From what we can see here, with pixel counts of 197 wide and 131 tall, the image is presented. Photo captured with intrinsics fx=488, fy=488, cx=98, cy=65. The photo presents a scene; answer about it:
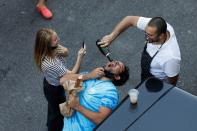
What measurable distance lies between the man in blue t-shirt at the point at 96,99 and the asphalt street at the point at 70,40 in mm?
1673

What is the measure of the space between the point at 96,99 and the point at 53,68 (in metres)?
0.88

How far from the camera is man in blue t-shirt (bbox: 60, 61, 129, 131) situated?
4.38 metres

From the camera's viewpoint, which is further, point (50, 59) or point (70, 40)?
point (70, 40)

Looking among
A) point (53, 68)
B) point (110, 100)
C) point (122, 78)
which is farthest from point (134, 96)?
point (53, 68)

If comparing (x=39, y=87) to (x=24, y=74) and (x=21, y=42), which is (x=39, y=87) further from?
(x=21, y=42)

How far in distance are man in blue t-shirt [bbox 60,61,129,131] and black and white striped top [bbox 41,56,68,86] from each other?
478mm

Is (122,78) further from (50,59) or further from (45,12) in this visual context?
(45,12)

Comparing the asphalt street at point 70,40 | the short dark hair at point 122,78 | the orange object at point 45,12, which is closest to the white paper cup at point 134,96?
the short dark hair at point 122,78

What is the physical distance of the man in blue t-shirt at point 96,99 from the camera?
14.4ft

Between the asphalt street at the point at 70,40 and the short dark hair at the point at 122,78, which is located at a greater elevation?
the short dark hair at the point at 122,78

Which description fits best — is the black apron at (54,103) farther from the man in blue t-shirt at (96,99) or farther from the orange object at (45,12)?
the orange object at (45,12)

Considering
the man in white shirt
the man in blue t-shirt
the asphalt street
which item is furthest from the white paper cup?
the asphalt street

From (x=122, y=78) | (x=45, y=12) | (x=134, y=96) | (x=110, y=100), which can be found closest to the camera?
(x=134, y=96)

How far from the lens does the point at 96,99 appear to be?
4.43 m
